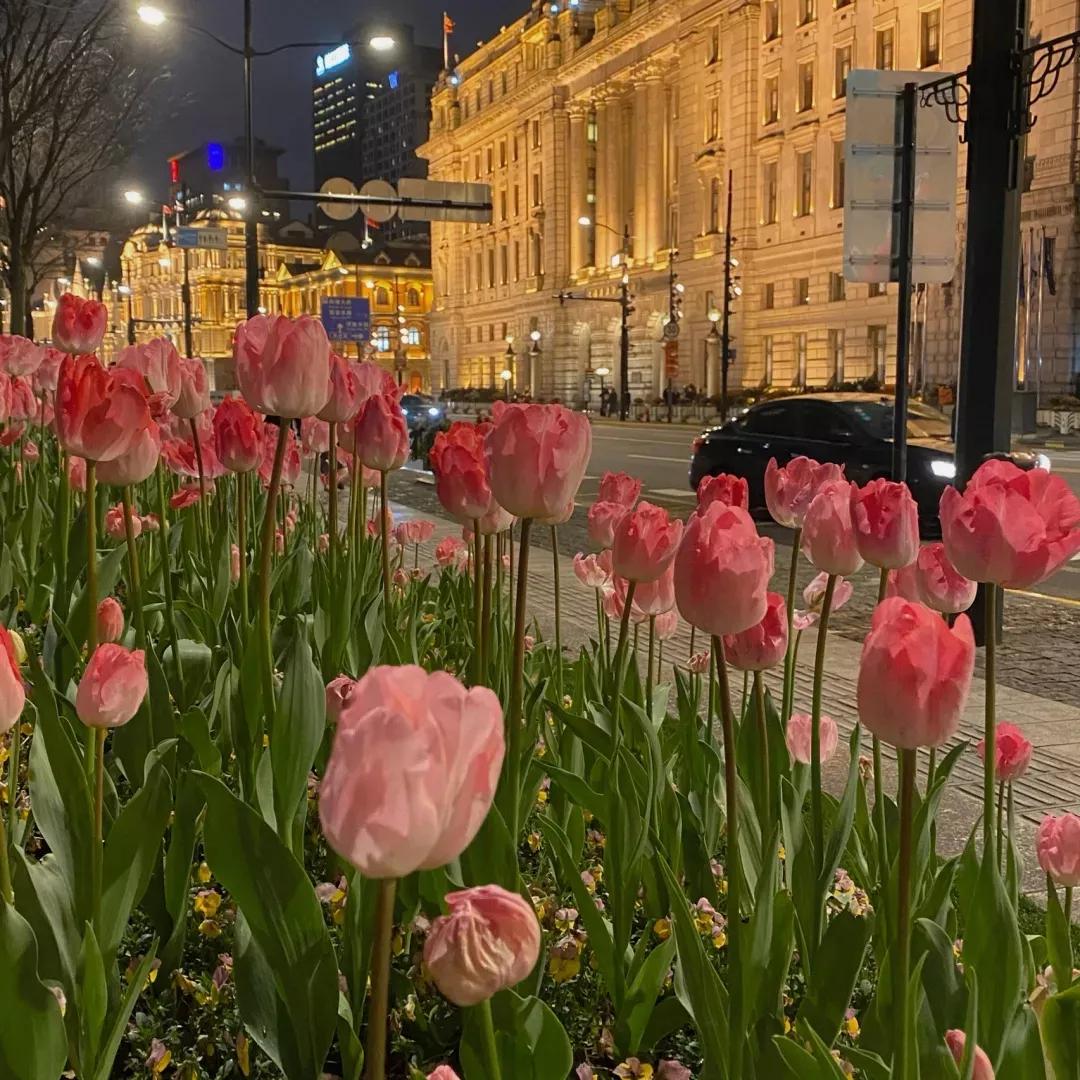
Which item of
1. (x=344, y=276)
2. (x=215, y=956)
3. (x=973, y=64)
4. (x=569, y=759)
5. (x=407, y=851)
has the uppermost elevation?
(x=344, y=276)

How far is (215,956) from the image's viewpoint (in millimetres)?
1792

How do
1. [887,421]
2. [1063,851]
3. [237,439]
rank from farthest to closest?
[887,421], [237,439], [1063,851]

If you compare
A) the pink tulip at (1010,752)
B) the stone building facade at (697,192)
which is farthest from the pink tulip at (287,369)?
the stone building facade at (697,192)

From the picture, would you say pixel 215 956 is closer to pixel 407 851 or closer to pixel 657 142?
pixel 407 851

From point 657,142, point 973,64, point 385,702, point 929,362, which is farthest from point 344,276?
point 385,702

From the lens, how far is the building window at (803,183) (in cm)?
4569

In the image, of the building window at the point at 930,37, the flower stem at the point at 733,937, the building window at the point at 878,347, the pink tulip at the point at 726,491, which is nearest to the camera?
the flower stem at the point at 733,937

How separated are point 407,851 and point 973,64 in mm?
6578

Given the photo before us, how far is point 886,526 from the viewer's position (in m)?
1.46

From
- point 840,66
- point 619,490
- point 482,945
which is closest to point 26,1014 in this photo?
point 482,945

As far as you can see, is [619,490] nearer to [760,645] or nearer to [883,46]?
[760,645]

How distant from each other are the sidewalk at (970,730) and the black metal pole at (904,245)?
53.3 inches

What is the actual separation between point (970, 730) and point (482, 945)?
155 inches

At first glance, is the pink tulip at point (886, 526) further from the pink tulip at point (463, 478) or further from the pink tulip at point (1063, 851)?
the pink tulip at point (463, 478)
